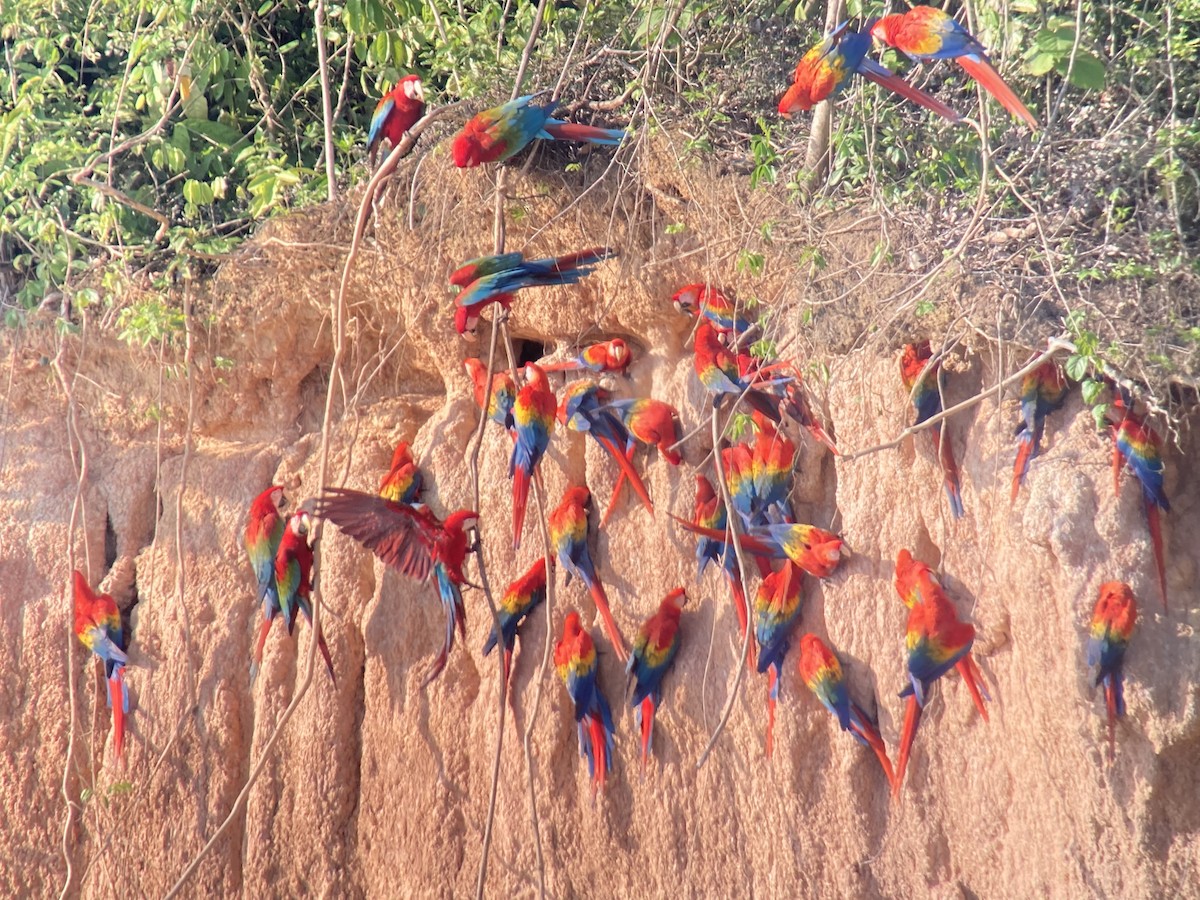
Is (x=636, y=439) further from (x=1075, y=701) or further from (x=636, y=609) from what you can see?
(x=1075, y=701)

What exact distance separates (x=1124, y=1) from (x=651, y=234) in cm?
121

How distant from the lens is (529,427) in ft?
9.78

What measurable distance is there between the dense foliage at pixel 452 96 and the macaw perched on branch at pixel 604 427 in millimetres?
716

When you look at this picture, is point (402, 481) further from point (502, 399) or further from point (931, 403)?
point (931, 403)

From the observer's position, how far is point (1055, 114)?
238 cm

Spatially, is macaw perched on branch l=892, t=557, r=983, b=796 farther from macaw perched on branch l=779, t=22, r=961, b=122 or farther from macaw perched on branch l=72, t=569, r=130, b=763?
macaw perched on branch l=72, t=569, r=130, b=763

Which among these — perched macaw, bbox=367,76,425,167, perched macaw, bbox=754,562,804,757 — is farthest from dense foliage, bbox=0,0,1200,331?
perched macaw, bbox=754,562,804,757

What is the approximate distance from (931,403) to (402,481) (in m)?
1.49

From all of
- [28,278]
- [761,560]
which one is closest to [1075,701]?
[761,560]

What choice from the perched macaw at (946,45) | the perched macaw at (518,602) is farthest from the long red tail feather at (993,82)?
the perched macaw at (518,602)

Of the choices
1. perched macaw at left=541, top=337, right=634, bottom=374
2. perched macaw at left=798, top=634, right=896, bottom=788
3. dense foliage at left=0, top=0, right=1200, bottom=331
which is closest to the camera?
dense foliage at left=0, top=0, right=1200, bottom=331

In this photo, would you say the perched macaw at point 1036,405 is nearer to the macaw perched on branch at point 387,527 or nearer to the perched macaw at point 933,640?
the perched macaw at point 933,640

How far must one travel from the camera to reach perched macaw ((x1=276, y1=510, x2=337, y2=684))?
10.2 ft

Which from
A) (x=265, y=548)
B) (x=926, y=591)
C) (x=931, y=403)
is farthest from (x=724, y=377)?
(x=265, y=548)
